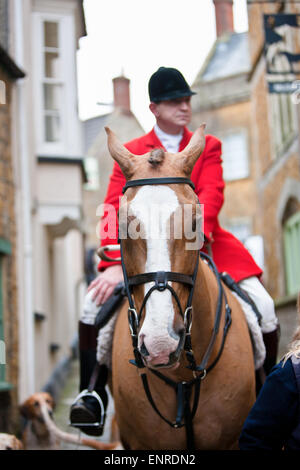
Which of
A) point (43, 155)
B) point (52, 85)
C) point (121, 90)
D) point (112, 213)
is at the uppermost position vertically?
point (121, 90)

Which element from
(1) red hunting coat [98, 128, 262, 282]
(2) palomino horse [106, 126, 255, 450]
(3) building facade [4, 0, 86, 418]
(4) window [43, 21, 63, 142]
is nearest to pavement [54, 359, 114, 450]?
(3) building facade [4, 0, 86, 418]

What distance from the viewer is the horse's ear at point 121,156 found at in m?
3.61

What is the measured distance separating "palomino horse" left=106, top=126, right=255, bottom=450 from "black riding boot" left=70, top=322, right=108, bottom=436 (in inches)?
19.0

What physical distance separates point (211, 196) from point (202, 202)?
7 centimetres

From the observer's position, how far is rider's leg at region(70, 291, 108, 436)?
4621 mm

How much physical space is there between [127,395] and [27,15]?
10.3 meters

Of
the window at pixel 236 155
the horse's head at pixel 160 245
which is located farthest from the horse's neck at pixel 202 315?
the window at pixel 236 155

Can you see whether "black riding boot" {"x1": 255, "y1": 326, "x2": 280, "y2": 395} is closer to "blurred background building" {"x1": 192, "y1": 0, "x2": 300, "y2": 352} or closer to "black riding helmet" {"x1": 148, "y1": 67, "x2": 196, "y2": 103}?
"black riding helmet" {"x1": 148, "y1": 67, "x2": 196, "y2": 103}

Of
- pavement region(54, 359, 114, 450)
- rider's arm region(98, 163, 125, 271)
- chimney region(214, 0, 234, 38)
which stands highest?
chimney region(214, 0, 234, 38)

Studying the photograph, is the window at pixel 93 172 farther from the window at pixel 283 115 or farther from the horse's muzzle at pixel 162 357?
the horse's muzzle at pixel 162 357

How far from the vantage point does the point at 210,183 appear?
4363mm

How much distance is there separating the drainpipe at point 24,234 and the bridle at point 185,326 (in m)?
6.78

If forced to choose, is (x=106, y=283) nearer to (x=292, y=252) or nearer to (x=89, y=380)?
(x=89, y=380)

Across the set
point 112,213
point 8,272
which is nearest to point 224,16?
point 8,272
